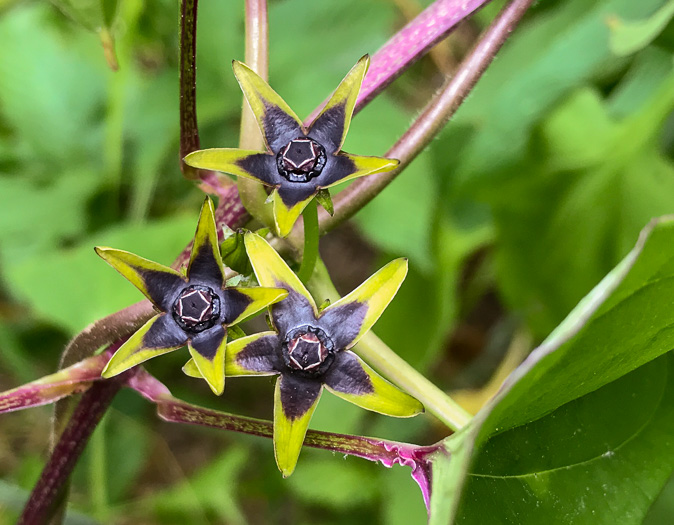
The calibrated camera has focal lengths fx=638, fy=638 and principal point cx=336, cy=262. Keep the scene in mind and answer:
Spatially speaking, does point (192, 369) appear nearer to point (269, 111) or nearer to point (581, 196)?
point (269, 111)

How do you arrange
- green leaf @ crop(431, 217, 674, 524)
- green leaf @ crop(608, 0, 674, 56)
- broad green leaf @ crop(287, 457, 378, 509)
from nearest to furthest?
1. green leaf @ crop(431, 217, 674, 524)
2. green leaf @ crop(608, 0, 674, 56)
3. broad green leaf @ crop(287, 457, 378, 509)

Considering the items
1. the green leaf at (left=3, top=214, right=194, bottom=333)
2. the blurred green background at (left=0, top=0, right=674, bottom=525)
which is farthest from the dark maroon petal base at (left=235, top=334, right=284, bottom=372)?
the green leaf at (left=3, top=214, right=194, bottom=333)

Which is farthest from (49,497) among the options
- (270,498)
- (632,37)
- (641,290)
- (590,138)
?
(270,498)

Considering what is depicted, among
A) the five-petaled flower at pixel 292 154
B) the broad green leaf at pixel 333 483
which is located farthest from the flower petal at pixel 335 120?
the broad green leaf at pixel 333 483

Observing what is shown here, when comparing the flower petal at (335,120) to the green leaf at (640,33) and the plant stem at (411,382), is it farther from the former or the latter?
the green leaf at (640,33)

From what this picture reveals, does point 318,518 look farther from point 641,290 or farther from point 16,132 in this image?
point 641,290

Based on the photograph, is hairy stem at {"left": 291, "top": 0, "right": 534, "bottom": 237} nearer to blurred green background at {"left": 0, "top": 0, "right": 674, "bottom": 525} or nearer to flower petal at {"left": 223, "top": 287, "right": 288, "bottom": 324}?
flower petal at {"left": 223, "top": 287, "right": 288, "bottom": 324}

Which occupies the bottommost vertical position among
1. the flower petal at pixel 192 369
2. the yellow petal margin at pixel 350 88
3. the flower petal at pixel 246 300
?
the flower petal at pixel 192 369
